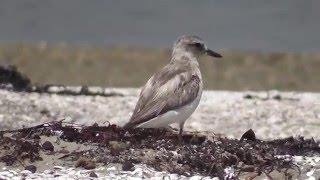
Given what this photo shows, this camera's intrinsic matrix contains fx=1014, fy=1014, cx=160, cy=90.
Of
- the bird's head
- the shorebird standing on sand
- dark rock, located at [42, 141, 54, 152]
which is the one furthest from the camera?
the bird's head

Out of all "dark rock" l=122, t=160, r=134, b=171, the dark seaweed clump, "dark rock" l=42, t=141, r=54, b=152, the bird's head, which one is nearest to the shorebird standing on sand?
the dark seaweed clump

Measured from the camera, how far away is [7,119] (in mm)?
12016

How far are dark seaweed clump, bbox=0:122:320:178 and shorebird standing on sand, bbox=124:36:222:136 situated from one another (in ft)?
0.77

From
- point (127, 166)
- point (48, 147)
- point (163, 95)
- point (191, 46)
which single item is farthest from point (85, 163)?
point (191, 46)

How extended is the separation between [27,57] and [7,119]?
307 inches

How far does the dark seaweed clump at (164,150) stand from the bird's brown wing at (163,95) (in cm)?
25

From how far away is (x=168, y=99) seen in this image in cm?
838

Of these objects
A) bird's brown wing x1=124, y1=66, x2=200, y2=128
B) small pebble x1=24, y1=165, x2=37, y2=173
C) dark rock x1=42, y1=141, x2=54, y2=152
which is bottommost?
small pebble x1=24, y1=165, x2=37, y2=173

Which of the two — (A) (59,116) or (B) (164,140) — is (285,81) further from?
(B) (164,140)

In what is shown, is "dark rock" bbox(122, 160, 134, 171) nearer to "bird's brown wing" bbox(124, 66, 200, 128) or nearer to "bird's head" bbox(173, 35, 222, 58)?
"bird's brown wing" bbox(124, 66, 200, 128)

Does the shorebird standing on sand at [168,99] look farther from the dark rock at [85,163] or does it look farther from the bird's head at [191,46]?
the dark rock at [85,163]

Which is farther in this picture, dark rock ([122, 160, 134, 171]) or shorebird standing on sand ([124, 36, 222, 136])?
shorebird standing on sand ([124, 36, 222, 136])

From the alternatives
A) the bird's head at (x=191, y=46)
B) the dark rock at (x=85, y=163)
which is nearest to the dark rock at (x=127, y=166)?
the dark rock at (x=85, y=163)

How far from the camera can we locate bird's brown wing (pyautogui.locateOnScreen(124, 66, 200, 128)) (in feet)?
27.1
